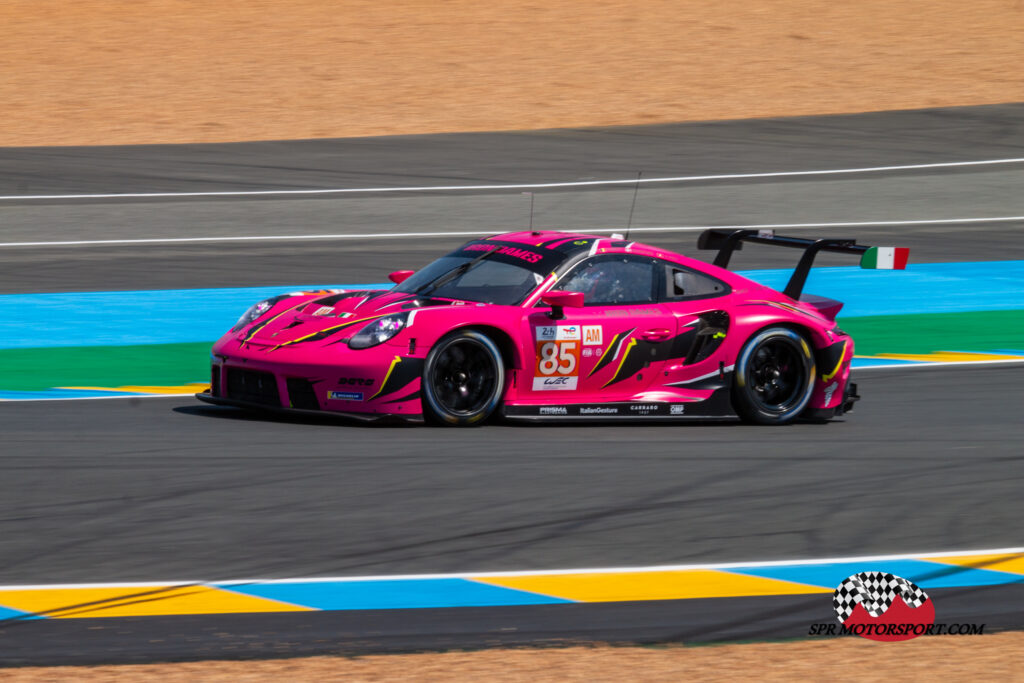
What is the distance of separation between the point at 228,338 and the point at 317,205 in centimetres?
1059

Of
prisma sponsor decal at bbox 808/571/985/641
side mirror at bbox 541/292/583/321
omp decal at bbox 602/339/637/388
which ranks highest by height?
side mirror at bbox 541/292/583/321

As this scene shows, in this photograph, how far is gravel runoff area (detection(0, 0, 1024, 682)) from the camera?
1046 inches

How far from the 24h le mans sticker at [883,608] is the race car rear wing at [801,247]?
4.09 m

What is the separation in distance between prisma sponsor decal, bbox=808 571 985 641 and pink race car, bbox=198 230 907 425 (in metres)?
3.83

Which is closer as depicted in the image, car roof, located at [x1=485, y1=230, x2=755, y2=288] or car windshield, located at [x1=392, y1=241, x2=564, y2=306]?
car windshield, located at [x1=392, y1=241, x2=564, y2=306]

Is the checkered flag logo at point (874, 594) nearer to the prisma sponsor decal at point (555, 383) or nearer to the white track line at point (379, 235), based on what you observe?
the prisma sponsor decal at point (555, 383)

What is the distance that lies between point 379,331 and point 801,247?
3066 millimetres

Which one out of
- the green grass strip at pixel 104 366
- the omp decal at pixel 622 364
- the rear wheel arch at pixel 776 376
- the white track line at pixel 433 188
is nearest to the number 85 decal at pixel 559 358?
the omp decal at pixel 622 364

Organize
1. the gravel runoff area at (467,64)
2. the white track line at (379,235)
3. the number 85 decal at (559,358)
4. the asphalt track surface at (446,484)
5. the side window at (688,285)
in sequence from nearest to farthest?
1. the asphalt track surface at (446,484)
2. the number 85 decal at (559,358)
3. the side window at (688,285)
4. the white track line at (379,235)
5. the gravel runoff area at (467,64)

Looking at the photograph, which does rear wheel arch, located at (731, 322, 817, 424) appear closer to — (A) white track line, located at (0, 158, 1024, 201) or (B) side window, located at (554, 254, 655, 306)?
(B) side window, located at (554, 254, 655, 306)

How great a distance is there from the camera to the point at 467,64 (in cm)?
3012

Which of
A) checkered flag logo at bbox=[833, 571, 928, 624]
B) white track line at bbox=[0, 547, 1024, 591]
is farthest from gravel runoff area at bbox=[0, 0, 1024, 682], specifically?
checkered flag logo at bbox=[833, 571, 928, 624]

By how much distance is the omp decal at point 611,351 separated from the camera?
34.2ft

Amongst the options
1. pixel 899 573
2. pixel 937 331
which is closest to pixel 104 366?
pixel 937 331
